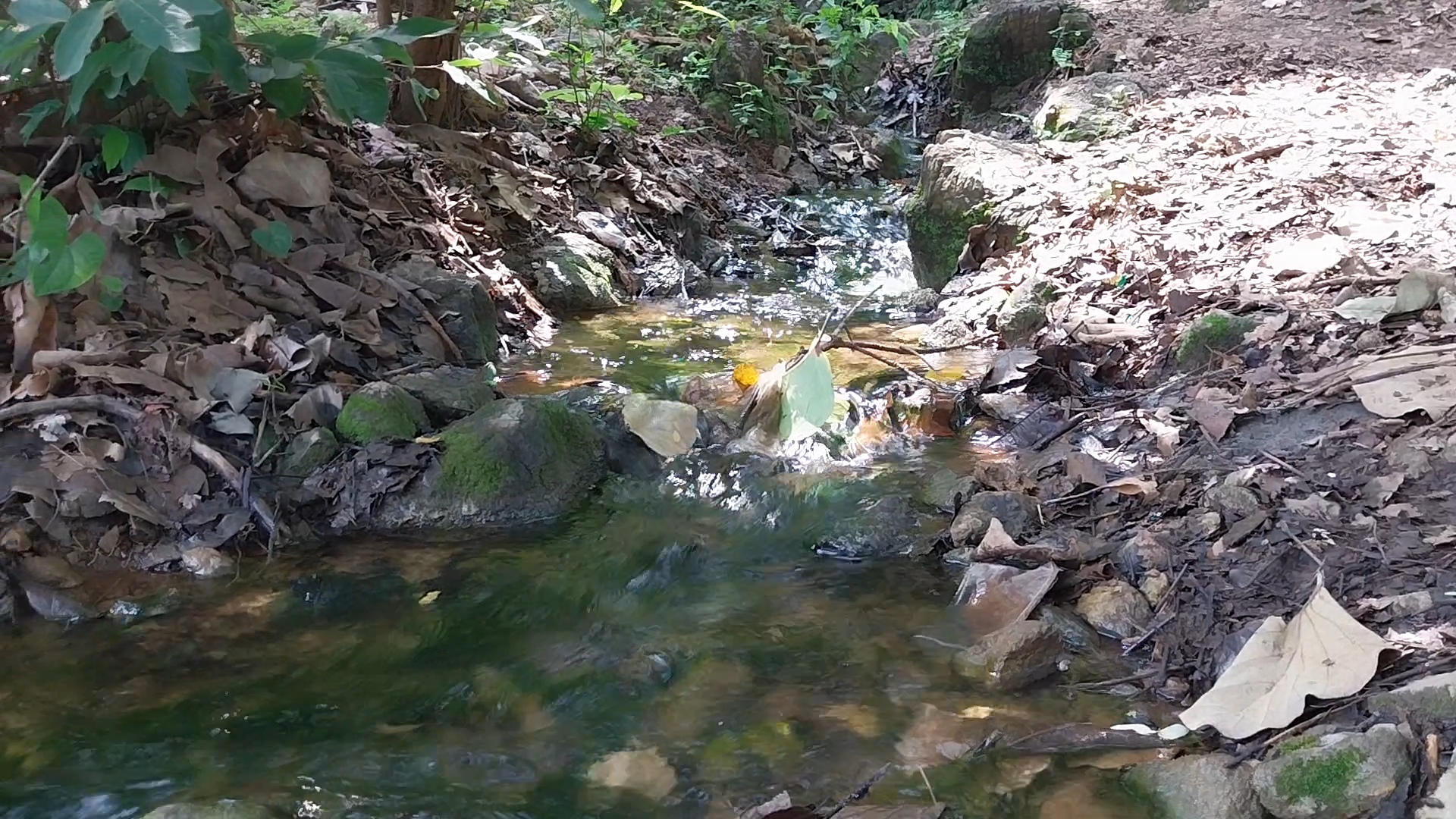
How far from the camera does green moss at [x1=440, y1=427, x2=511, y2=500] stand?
3.43 m

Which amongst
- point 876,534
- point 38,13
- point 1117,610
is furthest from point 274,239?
point 1117,610

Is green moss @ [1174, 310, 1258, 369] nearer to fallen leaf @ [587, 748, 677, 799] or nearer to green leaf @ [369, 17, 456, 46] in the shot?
fallen leaf @ [587, 748, 677, 799]

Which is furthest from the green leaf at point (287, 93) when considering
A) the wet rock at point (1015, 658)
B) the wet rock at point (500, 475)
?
the wet rock at point (1015, 658)

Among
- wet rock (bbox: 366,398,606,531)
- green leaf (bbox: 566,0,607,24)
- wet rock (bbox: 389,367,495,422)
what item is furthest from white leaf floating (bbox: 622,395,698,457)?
green leaf (bbox: 566,0,607,24)

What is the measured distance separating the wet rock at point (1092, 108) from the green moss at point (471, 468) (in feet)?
16.6

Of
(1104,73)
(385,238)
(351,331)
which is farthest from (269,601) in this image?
(1104,73)

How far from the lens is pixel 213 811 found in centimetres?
196

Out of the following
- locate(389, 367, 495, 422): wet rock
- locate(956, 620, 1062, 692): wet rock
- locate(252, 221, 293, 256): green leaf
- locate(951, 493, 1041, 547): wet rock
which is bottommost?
locate(951, 493, 1041, 547): wet rock

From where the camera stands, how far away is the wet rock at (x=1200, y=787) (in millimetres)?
1972

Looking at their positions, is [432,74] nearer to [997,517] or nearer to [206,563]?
[206,563]

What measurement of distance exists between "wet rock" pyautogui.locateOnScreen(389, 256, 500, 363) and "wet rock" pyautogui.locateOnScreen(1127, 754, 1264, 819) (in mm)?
3356

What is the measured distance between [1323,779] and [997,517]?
1.35 m

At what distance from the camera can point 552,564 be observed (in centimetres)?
318

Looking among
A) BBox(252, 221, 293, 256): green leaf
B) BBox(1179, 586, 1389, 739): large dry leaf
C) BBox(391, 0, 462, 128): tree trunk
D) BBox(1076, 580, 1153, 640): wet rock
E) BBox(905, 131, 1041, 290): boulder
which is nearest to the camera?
BBox(1179, 586, 1389, 739): large dry leaf
